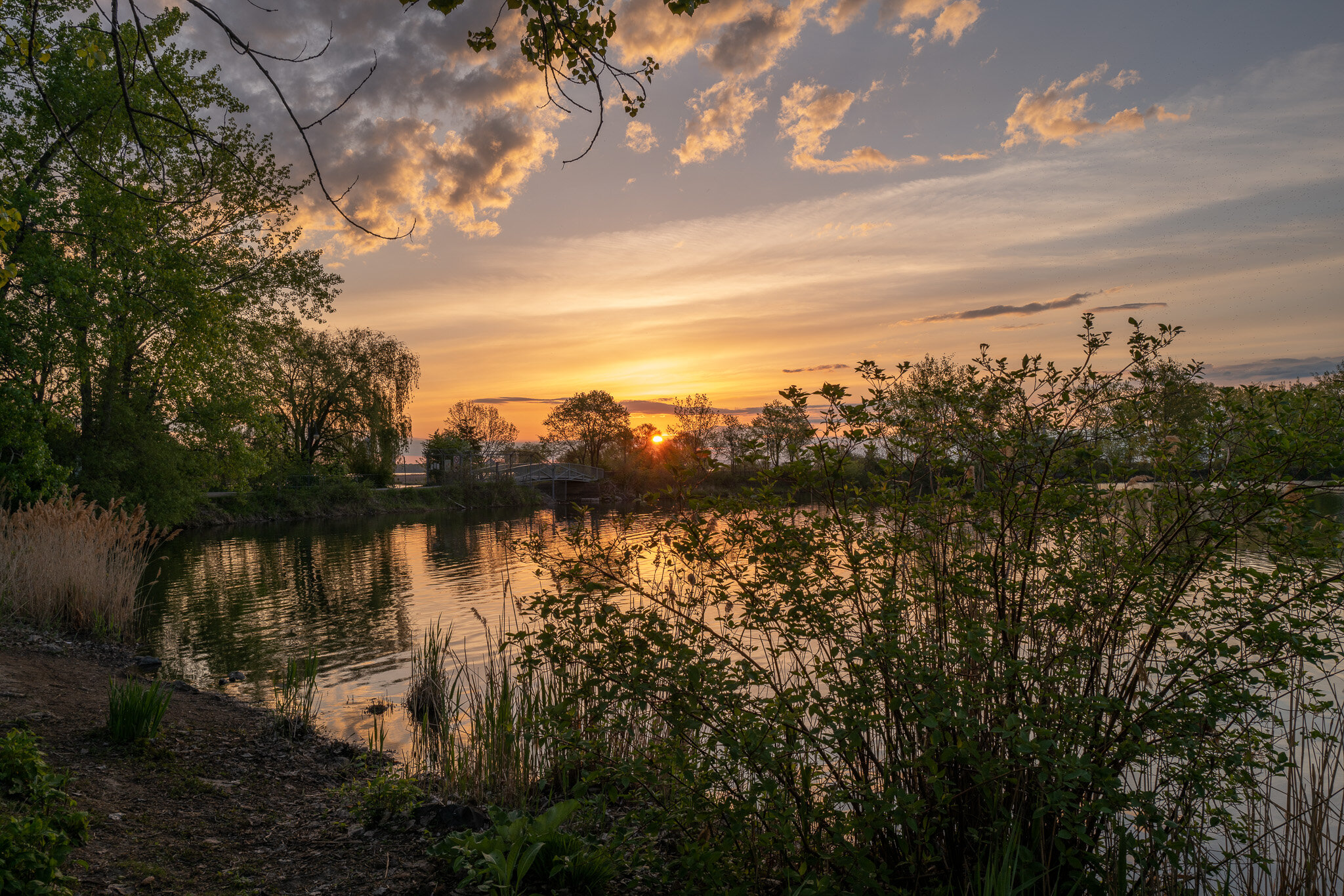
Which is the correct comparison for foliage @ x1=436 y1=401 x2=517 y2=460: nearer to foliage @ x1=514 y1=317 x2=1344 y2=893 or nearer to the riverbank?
the riverbank

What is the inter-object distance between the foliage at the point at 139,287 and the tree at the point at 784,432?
1382cm

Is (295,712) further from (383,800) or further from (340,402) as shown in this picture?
(340,402)

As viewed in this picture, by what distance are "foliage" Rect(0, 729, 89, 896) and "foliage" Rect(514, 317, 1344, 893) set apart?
7.10 feet

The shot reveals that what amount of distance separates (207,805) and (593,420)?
270 feet

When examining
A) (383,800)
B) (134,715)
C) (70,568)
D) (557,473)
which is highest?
(557,473)

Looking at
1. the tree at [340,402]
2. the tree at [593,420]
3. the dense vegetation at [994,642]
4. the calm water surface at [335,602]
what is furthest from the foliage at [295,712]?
the tree at [593,420]

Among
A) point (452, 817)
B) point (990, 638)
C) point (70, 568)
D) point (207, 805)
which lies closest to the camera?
point (990, 638)

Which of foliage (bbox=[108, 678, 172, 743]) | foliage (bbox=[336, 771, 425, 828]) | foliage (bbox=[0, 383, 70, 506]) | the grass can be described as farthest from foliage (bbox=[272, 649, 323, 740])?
the grass

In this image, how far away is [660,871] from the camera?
4301mm

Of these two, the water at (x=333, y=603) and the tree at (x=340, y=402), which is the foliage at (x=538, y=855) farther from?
the tree at (x=340, y=402)

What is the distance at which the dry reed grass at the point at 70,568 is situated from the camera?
36.2 ft

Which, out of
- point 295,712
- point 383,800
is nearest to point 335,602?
point 295,712

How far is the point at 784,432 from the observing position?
4.03 metres

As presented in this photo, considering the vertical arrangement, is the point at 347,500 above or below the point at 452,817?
above
